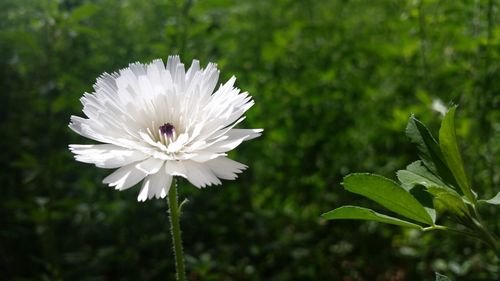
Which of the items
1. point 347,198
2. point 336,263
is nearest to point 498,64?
point 347,198

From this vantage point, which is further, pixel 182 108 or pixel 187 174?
pixel 182 108

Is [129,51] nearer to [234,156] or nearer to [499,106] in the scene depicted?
[234,156]

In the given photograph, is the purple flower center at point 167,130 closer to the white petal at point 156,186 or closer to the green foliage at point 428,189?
the white petal at point 156,186

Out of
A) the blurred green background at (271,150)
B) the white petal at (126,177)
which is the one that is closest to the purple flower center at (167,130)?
the white petal at (126,177)

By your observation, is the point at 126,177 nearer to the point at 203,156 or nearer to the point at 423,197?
the point at 203,156

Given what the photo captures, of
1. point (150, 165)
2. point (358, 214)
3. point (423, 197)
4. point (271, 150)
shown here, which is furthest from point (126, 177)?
point (271, 150)

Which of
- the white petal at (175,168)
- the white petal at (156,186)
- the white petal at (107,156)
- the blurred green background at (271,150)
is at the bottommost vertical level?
the white petal at (156,186)

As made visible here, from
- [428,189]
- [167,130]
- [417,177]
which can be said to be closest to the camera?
[428,189]
